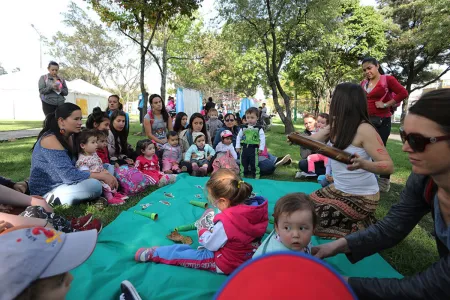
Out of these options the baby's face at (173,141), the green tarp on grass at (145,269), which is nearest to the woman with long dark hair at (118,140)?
the baby's face at (173,141)

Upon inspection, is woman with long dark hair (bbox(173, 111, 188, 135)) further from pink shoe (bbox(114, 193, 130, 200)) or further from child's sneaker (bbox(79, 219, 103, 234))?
child's sneaker (bbox(79, 219, 103, 234))

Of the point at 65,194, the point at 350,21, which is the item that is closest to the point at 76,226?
the point at 65,194

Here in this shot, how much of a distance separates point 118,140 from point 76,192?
2.17 meters

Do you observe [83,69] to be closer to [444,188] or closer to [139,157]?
[139,157]

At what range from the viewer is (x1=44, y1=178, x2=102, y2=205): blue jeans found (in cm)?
362

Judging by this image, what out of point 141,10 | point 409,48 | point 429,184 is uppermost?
point 409,48

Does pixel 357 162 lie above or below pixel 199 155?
above

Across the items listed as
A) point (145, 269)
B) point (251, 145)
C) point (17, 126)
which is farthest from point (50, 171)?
point (17, 126)

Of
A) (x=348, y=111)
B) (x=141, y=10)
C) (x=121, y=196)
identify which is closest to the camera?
(x=348, y=111)

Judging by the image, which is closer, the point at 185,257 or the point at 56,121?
the point at 185,257

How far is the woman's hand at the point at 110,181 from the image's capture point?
4.04 m

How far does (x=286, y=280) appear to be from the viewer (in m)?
0.90

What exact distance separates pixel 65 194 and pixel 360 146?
358 cm

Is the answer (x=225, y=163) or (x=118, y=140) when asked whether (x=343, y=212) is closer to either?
(x=225, y=163)
